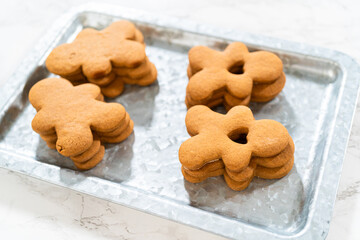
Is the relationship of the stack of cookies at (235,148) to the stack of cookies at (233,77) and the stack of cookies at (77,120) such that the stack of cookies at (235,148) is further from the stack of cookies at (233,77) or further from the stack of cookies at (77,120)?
the stack of cookies at (77,120)

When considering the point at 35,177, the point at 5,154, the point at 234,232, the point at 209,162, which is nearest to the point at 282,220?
the point at 234,232

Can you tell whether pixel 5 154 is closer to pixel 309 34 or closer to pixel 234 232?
pixel 234 232

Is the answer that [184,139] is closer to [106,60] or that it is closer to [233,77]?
Answer: [233,77]

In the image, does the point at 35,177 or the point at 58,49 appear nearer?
the point at 35,177

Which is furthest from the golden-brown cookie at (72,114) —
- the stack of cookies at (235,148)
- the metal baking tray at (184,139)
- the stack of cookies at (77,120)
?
the stack of cookies at (235,148)

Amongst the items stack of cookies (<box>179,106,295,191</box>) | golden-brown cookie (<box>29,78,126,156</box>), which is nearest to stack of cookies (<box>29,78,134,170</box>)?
golden-brown cookie (<box>29,78,126,156</box>)
